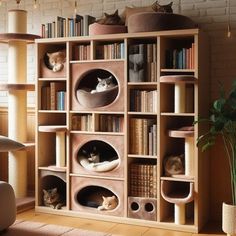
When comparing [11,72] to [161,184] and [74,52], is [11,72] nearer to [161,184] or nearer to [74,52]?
[74,52]

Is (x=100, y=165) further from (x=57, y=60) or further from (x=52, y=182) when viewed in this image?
(x=57, y=60)

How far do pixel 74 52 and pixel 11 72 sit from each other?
694mm

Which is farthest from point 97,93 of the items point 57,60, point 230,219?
point 230,219

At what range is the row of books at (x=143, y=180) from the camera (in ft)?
12.1

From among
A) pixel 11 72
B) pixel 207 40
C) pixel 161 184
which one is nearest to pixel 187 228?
pixel 161 184

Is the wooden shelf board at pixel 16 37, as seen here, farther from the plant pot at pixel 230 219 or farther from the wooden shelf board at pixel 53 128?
the plant pot at pixel 230 219

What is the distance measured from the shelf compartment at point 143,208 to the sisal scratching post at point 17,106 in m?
1.18

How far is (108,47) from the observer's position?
3.81m

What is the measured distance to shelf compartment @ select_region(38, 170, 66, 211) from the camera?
4.05 metres

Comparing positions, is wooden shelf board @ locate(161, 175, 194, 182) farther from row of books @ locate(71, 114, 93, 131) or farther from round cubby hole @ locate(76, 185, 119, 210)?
row of books @ locate(71, 114, 93, 131)

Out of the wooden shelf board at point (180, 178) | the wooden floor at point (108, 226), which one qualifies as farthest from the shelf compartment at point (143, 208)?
the wooden shelf board at point (180, 178)

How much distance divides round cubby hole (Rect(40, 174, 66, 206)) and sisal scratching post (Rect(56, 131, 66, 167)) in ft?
0.48

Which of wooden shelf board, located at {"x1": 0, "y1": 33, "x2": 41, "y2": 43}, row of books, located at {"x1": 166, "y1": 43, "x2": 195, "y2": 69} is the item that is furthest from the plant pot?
wooden shelf board, located at {"x1": 0, "y1": 33, "x2": 41, "y2": 43}

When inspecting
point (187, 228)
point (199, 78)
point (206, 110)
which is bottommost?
point (187, 228)
